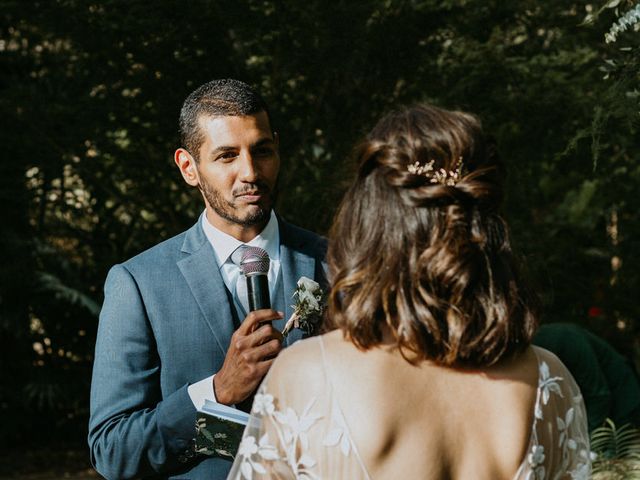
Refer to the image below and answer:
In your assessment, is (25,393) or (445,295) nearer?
(445,295)

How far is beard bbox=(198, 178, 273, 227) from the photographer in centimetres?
300

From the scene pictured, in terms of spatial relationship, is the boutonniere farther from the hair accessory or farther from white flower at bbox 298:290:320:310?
the hair accessory

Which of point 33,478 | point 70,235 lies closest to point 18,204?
point 70,235

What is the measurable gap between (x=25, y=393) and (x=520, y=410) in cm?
943

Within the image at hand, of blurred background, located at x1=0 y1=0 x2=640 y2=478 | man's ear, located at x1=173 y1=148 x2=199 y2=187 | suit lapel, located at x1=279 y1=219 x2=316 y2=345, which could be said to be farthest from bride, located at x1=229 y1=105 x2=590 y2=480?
blurred background, located at x1=0 y1=0 x2=640 y2=478

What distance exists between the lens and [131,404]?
2.68 m

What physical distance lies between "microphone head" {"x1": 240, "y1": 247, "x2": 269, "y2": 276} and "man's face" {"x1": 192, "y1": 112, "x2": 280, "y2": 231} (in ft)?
1.06

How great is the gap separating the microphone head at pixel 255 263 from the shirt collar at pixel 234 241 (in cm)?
31

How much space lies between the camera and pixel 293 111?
25.1ft

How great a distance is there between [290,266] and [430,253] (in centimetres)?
114

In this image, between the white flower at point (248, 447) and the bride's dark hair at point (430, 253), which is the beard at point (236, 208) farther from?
the white flower at point (248, 447)

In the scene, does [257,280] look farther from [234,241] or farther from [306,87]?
[306,87]

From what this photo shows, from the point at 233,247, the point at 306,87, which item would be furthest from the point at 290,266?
the point at 306,87

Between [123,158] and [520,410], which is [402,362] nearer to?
[520,410]
